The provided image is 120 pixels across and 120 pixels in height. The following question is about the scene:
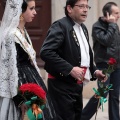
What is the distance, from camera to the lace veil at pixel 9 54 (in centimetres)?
467

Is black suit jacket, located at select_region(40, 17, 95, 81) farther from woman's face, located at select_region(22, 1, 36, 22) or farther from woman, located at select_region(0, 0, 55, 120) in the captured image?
woman's face, located at select_region(22, 1, 36, 22)

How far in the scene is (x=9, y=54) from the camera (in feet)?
15.4

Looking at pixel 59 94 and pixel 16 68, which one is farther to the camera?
pixel 59 94

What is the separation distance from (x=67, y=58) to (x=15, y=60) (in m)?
0.70

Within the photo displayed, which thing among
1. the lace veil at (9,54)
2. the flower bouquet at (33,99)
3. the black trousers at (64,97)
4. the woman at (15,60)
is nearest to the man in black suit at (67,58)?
the black trousers at (64,97)

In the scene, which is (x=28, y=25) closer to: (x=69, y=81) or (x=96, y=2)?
(x=96, y=2)

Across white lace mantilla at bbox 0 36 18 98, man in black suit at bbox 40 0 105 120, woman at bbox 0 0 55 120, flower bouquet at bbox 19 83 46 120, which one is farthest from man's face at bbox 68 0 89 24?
flower bouquet at bbox 19 83 46 120

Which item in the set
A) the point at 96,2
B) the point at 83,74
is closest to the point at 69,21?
the point at 83,74

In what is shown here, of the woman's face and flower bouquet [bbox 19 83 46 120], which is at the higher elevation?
the woman's face

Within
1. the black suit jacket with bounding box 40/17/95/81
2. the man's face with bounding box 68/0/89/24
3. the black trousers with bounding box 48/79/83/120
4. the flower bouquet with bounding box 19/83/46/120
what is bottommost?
the black trousers with bounding box 48/79/83/120

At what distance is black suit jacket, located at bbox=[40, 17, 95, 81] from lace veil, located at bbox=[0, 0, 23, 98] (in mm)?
467

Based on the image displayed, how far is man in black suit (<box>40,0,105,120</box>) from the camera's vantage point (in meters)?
5.07

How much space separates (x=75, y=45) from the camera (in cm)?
518

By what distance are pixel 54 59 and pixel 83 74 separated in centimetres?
33
